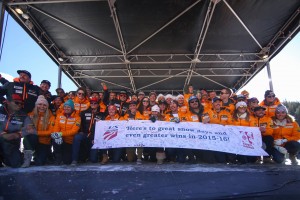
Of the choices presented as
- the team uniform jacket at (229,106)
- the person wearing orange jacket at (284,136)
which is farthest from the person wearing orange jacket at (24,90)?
the person wearing orange jacket at (284,136)

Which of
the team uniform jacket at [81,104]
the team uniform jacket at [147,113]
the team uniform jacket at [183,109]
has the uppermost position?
the team uniform jacket at [81,104]

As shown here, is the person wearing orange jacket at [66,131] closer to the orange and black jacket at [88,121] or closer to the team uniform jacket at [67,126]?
the team uniform jacket at [67,126]

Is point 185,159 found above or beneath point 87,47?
beneath

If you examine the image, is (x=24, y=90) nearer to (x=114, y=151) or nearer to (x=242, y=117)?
(x=114, y=151)

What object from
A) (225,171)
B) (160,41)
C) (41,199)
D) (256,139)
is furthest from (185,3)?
(41,199)

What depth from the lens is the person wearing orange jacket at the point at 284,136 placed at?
14.7ft

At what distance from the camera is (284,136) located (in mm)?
4723

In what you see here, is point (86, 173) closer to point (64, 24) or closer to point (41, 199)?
point (41, 199)

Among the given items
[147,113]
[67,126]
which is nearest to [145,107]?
[147,113]

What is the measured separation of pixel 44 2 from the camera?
5.83 meters

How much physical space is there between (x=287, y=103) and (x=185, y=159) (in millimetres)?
38226

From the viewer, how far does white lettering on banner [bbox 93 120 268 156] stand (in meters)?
4.35

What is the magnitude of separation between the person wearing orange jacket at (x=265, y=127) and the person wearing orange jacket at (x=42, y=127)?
4445mm

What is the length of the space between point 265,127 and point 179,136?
6.52ft
